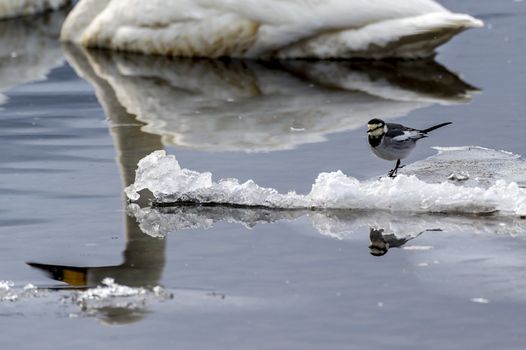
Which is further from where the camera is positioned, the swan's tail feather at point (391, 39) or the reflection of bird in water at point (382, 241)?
the swan's tail feather at point (391, 39)

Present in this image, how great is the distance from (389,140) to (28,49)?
878 centimetres

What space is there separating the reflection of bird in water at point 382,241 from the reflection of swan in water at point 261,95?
2503 millimetres

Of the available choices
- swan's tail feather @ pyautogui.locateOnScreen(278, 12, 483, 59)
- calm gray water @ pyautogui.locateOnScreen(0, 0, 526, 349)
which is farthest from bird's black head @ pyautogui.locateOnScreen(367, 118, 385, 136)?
swan's tail feather @ pyautogui.locateOnScreen(278, 12, 483, 59)

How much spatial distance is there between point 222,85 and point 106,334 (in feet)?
24.5

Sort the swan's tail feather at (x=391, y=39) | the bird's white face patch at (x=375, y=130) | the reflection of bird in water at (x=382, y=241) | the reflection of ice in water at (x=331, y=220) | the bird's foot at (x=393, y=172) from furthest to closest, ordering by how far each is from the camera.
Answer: the swan's tail feather at (x=391, y=39) < the bird's foot at (x=393, y=172) < the bird's white face patch at (x=375, y=130) < the reflection of ice in water at (x=331, y=220) < the reflection of bird in water at (x=382, y=241)

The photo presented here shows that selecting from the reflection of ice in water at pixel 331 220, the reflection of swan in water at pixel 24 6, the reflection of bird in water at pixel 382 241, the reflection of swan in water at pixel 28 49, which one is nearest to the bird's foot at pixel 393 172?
the reflection of ice in water at pixel 331 220

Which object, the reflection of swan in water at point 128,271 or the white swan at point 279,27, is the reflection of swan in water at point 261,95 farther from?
the reflection of swan in water at point 128,271

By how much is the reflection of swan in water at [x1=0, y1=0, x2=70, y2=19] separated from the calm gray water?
15.7ft

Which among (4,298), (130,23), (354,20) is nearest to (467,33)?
(354,20)

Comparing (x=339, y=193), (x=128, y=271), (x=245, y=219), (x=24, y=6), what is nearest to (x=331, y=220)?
(x=339, y=193)

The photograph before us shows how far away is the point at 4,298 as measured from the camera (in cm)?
664

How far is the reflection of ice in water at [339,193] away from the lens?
8.07m

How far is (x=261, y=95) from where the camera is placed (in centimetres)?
1274

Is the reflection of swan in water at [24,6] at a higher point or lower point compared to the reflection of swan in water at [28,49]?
higher
